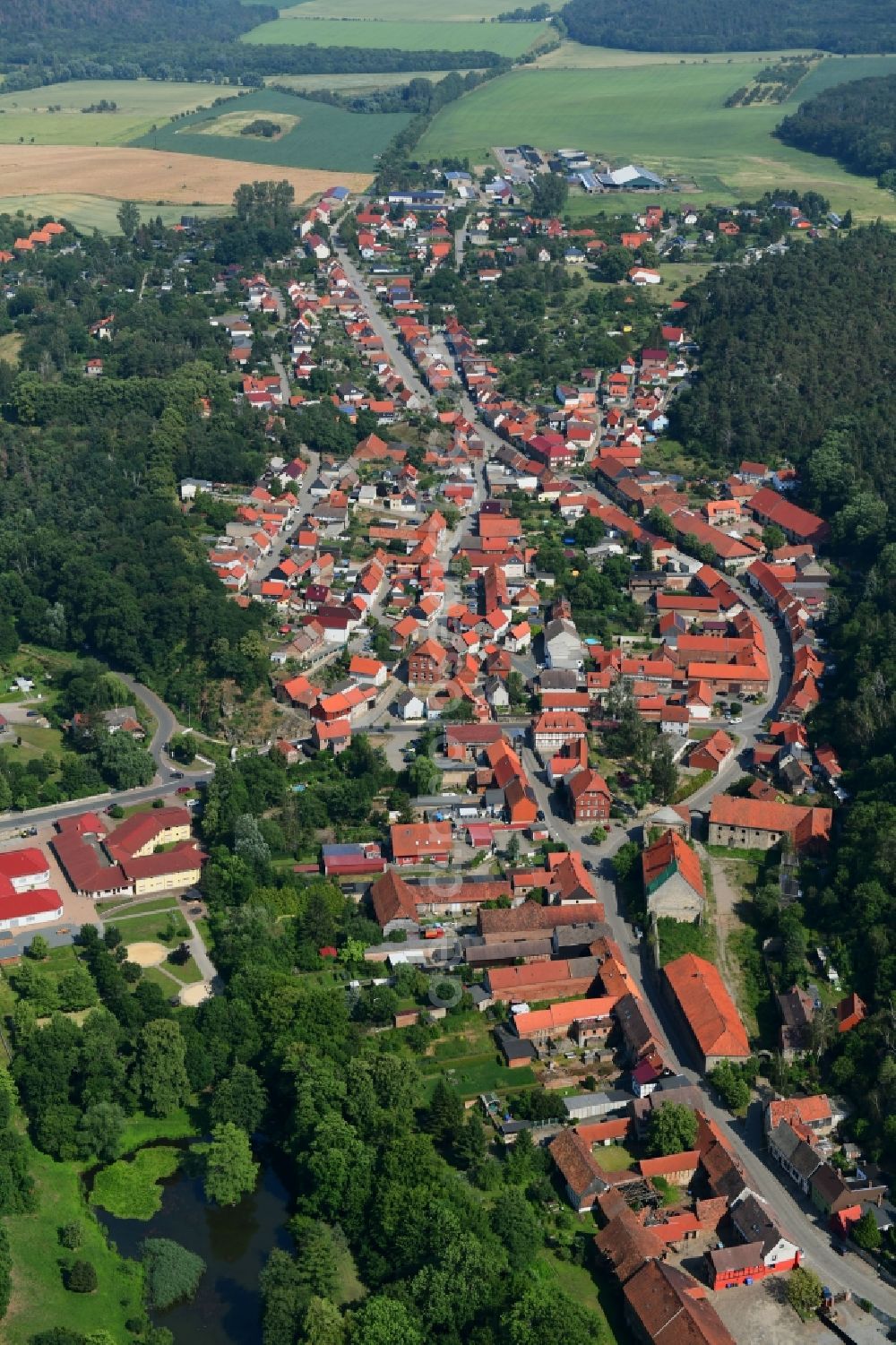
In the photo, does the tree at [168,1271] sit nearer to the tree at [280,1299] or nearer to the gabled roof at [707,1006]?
the tree at [280,1299]

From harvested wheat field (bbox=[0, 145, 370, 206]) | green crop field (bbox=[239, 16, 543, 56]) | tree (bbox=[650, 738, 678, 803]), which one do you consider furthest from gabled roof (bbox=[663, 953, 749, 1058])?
green crop field (bbox=[239, 16, 543, 56])

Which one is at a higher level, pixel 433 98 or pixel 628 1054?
pixel 433 98

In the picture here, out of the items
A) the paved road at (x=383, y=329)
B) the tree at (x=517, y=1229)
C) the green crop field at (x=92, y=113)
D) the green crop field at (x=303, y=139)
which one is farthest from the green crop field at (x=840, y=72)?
the tree at (x=517, y=1229)

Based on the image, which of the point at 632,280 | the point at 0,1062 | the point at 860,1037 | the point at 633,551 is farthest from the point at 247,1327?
the point at 632,280

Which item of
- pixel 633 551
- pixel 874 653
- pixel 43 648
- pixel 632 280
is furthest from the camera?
pixel 632 280

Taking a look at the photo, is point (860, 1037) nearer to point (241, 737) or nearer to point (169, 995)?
point (169, 995)

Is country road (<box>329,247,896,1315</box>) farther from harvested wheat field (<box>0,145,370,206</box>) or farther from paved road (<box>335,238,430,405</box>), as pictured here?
harvested wheat field (<box>0,145,370,206</box>)

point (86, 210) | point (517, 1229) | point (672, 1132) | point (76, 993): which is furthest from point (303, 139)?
point (517, 1229)
